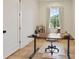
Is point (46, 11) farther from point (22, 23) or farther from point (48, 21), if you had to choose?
point (22, 23)

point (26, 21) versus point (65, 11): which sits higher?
point (65, 11)

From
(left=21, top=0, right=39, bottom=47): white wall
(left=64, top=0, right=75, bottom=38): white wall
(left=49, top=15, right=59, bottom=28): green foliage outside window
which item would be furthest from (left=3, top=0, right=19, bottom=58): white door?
(left=64, top=0, right=75, bottom=38): white wall

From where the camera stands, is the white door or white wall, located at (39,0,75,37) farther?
white wall, located at (39,0,75,37)

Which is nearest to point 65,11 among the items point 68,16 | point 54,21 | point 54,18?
point 68,16

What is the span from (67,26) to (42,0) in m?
2.91

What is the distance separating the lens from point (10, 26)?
578 cm

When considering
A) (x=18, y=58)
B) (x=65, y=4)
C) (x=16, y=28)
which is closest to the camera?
(x=18, y=58)

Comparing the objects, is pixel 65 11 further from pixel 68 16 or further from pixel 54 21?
pixel 54 21

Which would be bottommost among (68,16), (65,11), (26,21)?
(26,21)

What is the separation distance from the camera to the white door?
5245 mm

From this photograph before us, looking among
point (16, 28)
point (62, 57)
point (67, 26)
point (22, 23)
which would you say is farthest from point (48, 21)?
point (62, 57)

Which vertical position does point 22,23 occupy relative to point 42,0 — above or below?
below

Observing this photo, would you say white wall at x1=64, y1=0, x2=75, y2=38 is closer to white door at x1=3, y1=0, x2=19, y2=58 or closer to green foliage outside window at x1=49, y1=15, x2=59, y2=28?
green foliage outside window at x1=49, y1=15, x2=59, y2=28

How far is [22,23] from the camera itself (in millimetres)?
7500
